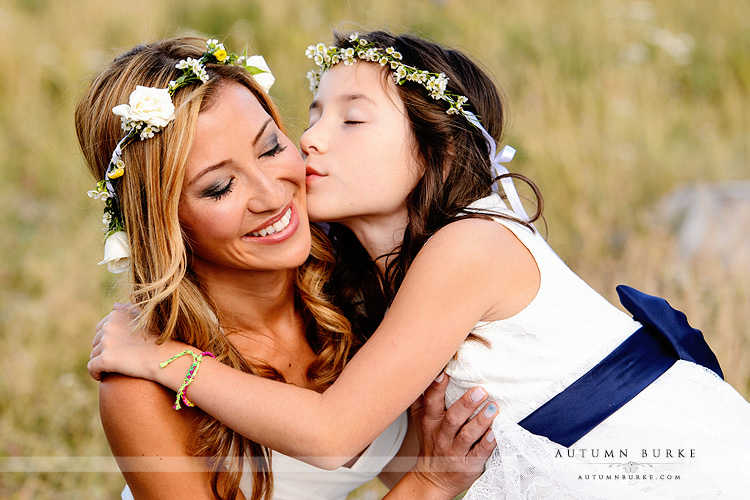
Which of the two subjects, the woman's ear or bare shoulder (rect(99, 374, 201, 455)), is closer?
bare shoulder (rect(99, 374, 201, 455))

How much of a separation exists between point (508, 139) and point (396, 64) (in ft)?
10.5

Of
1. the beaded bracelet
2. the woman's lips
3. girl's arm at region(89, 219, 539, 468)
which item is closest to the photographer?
girl's arm at region(89, 219, 539, 468)

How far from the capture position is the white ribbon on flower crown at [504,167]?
9.44 feet

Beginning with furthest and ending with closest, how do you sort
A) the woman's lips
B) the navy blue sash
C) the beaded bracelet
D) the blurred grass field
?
the blurred grass field, the woman's lips, the navy blue sash, the beaded bracelet

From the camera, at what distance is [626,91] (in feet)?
24.8

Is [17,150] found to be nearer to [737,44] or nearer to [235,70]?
[235,70]

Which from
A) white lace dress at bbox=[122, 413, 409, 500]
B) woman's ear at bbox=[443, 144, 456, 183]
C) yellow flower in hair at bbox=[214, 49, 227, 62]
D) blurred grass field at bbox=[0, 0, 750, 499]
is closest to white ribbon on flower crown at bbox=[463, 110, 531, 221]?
woman's ear at bbox=[443, 144, 456, 183]

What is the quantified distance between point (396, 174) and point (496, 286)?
25.8 inches

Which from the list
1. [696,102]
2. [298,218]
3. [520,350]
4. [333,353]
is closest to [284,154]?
[298,218]

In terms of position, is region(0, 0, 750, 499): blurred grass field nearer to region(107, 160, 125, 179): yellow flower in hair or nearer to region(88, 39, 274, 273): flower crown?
region(88, 39, 274, 273): flower crown

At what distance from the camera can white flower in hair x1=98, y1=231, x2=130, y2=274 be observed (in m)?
2.66

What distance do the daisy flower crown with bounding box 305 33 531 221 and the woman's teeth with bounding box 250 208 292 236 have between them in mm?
744

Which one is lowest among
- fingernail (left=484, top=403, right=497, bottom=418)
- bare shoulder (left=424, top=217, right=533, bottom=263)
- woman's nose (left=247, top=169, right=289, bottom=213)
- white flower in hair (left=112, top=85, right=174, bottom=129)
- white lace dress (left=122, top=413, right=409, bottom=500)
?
white lace dress (left=122, top=413, right=409, bottom=500)

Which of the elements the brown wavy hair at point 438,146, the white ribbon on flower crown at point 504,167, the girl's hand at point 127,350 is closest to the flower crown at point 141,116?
the girl's hand at point 127,350
